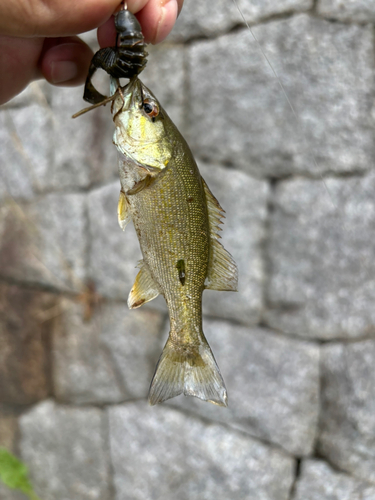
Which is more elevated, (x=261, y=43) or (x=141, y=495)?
(x=261, y=43)

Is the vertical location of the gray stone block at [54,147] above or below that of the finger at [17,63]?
below

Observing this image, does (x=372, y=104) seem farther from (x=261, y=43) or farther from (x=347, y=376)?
(x=347, y=376)

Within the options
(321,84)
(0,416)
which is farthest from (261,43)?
(0,416)

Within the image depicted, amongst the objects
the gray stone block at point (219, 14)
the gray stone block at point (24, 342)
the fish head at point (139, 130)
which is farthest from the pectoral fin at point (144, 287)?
the gray stone block at point (24, 342)

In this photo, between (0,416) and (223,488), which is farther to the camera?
(0,416)

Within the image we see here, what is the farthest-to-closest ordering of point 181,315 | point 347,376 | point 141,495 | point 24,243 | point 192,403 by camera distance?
point 24,243
point 141,495
point 192,403
point 347,376
point 181,315

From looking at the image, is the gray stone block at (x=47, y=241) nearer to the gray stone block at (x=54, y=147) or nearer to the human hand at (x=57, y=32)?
the gray stone block at (x=54, y=147)

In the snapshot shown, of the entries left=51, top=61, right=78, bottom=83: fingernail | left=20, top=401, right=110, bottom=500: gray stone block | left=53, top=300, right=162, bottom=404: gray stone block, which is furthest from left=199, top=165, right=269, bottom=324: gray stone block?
left=20, top=401, right=110, bottom=500: gray stone block
